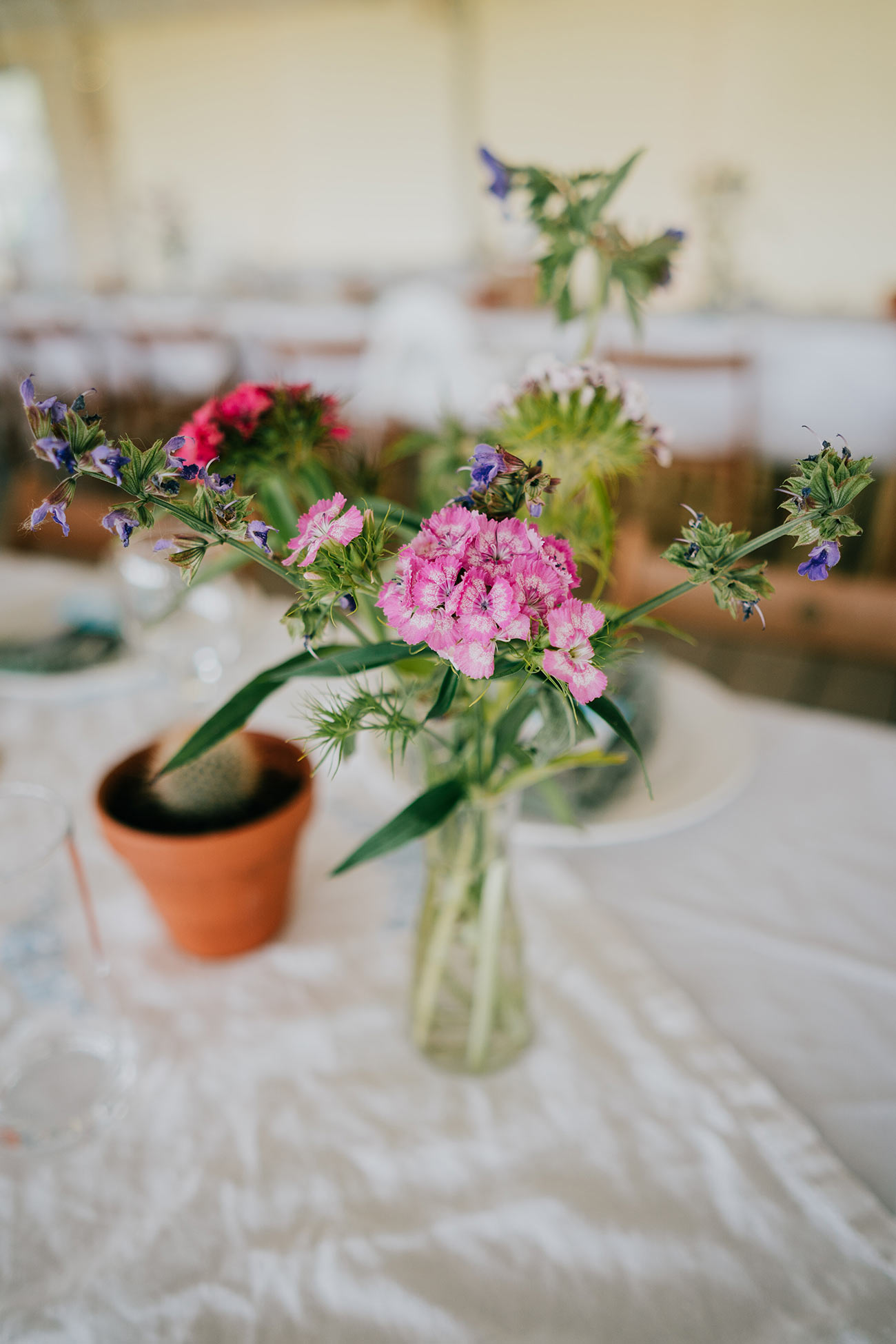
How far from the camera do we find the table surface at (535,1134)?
0.44m

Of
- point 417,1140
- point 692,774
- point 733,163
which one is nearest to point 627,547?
point 692,774

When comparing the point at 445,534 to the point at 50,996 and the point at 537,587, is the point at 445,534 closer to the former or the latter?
the point at 537,587

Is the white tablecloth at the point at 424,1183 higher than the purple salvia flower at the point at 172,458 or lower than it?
lower

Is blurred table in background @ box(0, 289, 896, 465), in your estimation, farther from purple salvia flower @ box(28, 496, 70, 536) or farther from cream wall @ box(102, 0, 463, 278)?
cream wall @ box(102, 0, 463, 278)

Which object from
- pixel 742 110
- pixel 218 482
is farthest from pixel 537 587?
pixel 742 110

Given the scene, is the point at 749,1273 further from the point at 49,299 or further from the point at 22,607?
the point at 49,299

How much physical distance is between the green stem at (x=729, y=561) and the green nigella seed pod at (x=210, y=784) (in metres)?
0.27

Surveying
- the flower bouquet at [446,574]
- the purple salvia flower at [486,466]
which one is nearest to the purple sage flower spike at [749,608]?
the flower bouquet at [446,574]

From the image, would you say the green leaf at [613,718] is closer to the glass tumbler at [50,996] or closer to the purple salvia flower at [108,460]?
the purple salvia flower at [108,460]

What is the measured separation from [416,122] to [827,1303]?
258 inches

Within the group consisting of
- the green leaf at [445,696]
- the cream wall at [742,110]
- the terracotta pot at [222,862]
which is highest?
→ the cream wall at [742,110]

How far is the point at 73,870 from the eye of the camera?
548 mm

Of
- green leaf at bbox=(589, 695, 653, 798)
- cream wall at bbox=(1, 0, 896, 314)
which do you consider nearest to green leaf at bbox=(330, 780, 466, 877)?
green leaf at bbox=(589, 695, 653, 798)

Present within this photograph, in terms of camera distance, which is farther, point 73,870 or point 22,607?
point 22,607
